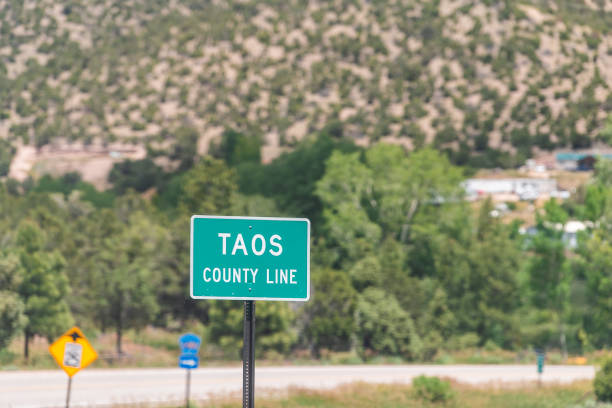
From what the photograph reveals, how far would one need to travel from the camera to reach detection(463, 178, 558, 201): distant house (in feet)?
389

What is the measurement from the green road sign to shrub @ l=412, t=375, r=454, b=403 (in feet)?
92.4

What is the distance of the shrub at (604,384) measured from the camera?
35781 mm

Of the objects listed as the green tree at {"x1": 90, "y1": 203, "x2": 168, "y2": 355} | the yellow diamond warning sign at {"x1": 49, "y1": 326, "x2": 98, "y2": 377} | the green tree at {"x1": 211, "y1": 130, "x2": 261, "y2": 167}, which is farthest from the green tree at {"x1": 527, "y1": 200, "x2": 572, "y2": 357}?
the green tree at {"x1": 211, "y1": 130, "x2": 261, "y2": 167}

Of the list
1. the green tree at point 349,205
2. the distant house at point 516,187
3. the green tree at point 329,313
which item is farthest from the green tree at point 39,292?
the distant house at point 516,187

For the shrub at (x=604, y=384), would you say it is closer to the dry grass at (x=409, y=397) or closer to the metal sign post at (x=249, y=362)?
the dry grass at (x=409, y=397)

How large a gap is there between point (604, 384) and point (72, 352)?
71.6 feet

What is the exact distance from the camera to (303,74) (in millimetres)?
155375

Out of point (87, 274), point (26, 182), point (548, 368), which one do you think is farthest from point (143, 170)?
point (548, 368)

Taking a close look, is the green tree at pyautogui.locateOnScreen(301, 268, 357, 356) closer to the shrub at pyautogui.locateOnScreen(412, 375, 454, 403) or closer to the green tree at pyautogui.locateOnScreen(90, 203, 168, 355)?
the green tree at pyautogui.locateOnScreen(90, 203, 168, 355)

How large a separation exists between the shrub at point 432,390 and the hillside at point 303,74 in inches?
3779

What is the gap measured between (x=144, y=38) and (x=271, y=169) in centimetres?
8203

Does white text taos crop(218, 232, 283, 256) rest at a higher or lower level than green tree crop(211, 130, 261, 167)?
lower

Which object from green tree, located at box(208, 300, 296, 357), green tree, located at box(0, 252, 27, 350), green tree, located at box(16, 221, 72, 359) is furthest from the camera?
green tree, located at box(208, 300, 296, 357)

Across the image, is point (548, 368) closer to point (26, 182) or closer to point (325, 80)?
point (26, 182)
